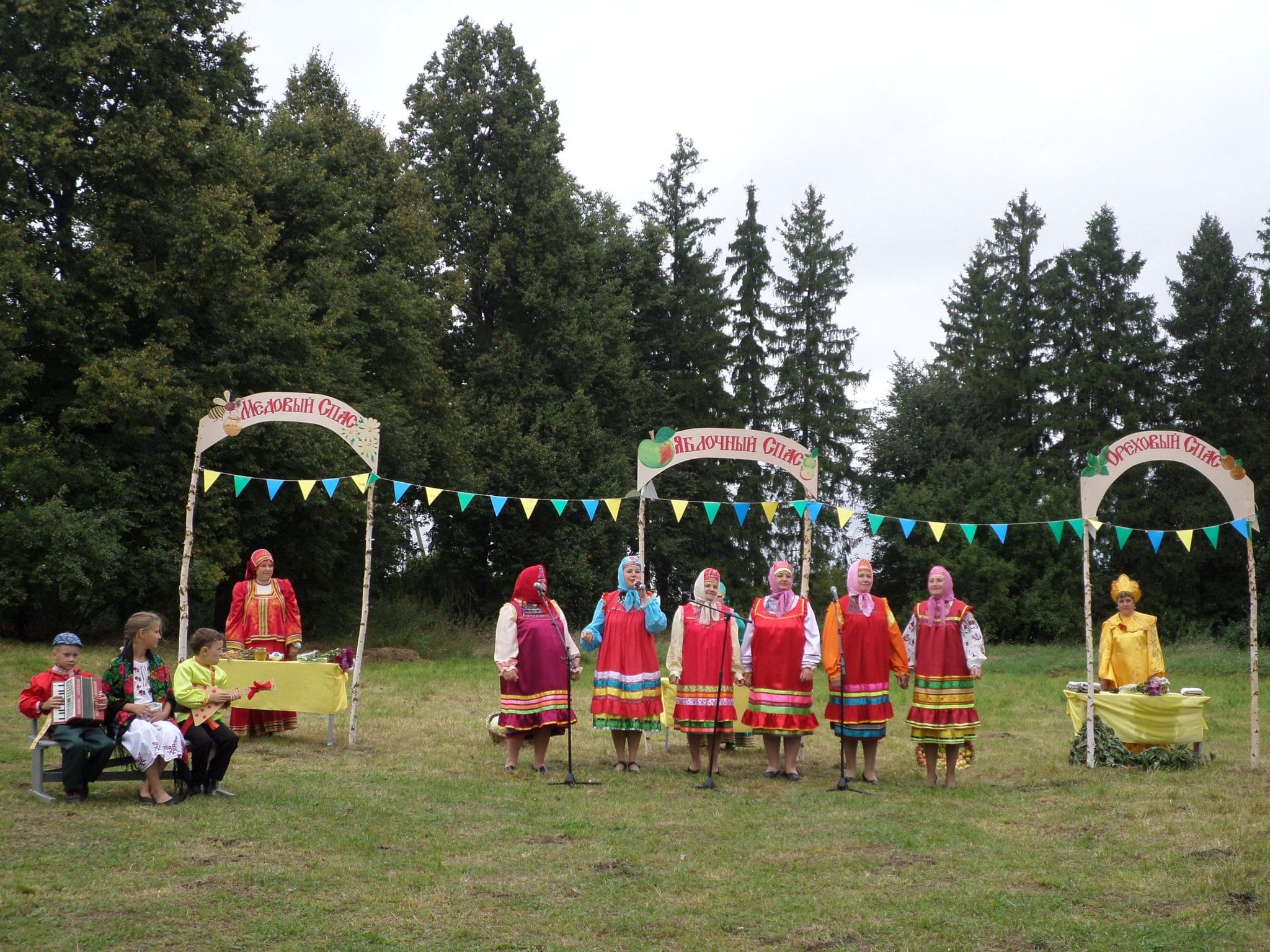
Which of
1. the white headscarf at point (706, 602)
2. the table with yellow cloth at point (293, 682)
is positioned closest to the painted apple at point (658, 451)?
the white headscarf at point (706, 602)

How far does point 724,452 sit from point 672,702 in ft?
7.84

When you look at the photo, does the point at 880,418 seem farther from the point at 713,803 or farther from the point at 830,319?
the point at 713,803

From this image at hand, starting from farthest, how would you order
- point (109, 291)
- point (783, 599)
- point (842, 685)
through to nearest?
point (109, 291), point (783, 599), point (842, 685)

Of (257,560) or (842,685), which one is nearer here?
(842,685)

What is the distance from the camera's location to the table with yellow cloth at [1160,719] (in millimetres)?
10281

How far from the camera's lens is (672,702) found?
11102 mm

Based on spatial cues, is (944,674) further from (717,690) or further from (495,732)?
(495,732)

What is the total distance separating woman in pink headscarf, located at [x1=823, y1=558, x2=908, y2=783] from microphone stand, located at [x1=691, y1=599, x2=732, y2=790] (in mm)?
794

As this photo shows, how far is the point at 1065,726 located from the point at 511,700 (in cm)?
719

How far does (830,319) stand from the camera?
37.4m

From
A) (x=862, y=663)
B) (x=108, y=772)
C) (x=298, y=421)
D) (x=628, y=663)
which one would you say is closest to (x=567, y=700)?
(x=628, y=663)

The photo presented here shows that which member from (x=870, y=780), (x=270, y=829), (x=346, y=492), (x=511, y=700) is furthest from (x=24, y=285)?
(x=870, y=780)

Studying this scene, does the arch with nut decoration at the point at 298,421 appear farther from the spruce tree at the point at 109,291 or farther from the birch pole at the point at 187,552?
the spruce tree at the point at 109,291

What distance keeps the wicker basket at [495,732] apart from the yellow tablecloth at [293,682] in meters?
1.35
